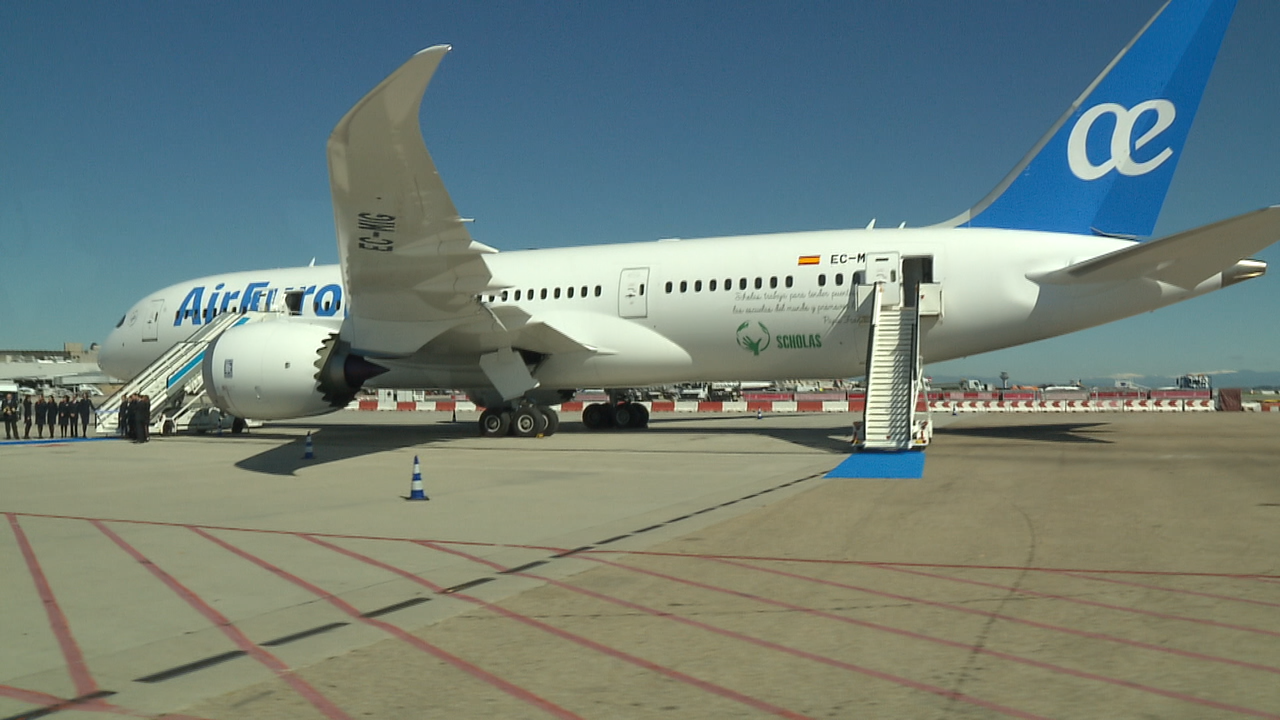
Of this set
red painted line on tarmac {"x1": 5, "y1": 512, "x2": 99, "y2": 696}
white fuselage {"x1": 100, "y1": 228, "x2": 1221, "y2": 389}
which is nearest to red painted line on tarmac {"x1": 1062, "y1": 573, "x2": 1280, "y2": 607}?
red painted line on tarmac {"x1": 5, "y1": 512, "x2": 99, "y2": 696}

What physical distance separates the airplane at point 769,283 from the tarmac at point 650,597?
15.0ft

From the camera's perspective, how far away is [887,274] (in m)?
17.4

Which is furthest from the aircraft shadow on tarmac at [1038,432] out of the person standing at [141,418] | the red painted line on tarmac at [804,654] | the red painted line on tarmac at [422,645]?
the person standing at [141,418]

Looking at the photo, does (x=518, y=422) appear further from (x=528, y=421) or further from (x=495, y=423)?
(x=495, y=423)

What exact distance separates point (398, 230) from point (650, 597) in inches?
398

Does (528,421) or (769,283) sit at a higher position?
(769,283)

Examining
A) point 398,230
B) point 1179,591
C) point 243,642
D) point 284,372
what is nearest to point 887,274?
point 398,230

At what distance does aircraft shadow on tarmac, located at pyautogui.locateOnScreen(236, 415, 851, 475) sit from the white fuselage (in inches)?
52.3

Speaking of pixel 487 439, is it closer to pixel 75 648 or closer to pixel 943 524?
pixel 943 524

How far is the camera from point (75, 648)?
456cm

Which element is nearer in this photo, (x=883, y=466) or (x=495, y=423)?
(x=883, y=466)

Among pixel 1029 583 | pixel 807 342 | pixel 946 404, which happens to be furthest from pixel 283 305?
pixel 946 404

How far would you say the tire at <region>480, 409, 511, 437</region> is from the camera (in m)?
19.6

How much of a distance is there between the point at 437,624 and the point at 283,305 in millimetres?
19548
